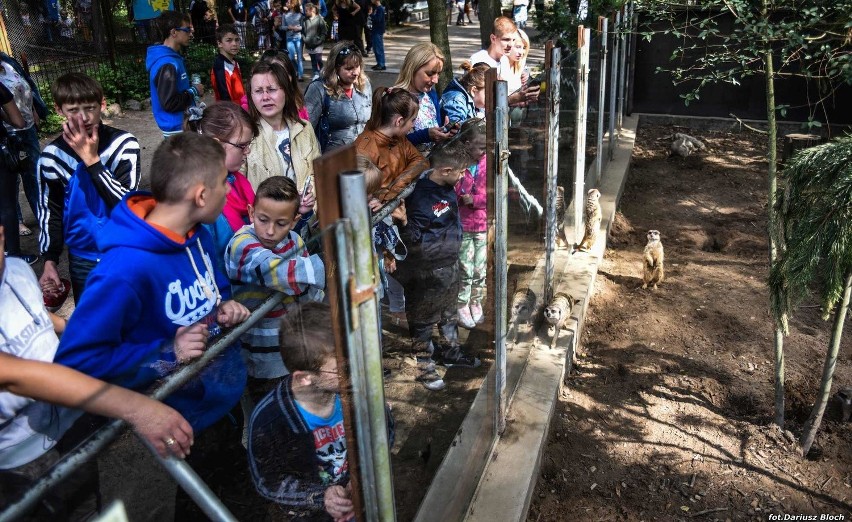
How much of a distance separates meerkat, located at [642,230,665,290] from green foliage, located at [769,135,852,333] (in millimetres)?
1872

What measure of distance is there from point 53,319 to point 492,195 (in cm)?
175

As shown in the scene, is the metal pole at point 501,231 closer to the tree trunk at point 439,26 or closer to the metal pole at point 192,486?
the metal pole at point 192,486

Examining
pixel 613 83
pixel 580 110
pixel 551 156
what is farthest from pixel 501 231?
pixel 613 83

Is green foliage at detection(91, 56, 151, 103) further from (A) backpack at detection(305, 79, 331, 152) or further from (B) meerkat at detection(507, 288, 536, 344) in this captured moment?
(B) meerkat at detection(507, 288, 536, 344)

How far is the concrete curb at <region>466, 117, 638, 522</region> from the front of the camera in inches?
121

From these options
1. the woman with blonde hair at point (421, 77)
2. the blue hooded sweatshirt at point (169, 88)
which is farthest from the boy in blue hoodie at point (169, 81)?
the woman with blonde hair at point (421, 77)

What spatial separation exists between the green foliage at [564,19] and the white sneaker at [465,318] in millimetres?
5985

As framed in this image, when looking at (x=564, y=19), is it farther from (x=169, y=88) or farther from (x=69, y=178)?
(x=69, y=178)

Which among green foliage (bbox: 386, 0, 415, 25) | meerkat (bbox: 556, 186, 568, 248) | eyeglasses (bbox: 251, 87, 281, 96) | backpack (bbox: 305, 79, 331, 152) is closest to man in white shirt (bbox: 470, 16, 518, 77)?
meerkat (bbox: 556, 186, 568, 248)

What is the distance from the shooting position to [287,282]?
6.01 feet

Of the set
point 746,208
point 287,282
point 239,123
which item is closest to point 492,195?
point 239,123

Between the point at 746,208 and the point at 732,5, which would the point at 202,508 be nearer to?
the point at 732,5

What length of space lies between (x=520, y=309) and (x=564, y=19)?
670 centimetres

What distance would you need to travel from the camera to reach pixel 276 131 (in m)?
3.83
